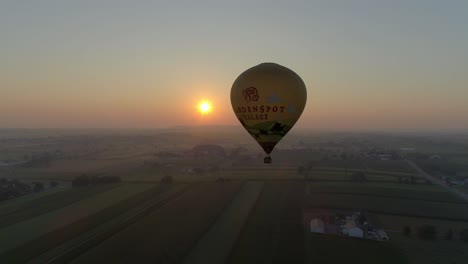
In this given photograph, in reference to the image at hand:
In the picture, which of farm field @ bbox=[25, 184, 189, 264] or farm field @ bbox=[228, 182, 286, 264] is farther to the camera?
farm field @ bbox=[25, 184, 189, 264]

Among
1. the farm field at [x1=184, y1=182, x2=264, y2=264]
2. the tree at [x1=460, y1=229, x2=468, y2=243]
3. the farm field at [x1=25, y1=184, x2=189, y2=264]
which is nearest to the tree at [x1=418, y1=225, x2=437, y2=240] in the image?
the tree at [x1=460, y1=229, x2=468, y2=243]

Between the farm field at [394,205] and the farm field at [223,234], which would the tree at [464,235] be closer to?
the farm field at [394,205]

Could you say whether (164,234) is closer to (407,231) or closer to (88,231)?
(88,231)

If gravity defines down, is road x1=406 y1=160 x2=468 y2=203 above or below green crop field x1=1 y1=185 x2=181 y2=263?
above

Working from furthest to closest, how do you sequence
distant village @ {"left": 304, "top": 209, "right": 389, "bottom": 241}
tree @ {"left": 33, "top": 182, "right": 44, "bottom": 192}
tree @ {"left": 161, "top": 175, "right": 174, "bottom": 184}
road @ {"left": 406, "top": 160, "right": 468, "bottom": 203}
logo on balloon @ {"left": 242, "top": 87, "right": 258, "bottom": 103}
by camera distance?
tree @ {"left": 161, "top": 175, "right": 174, "bottom": 184}
tree @ {"left": 33, "top": 182, "right": 44, "bottom": 192}
road @ {"left": 406, "top": 160, "right": 468, "bottom": 203}
distant village @ {"left": 304, "top": 209, "right": 389, "bottom": 241}
logo on balloon @ {"left": 242, "top": 87, "right": 258, "bottom": 103}

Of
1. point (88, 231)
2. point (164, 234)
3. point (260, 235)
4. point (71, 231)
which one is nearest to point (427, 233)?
point (260, 235)

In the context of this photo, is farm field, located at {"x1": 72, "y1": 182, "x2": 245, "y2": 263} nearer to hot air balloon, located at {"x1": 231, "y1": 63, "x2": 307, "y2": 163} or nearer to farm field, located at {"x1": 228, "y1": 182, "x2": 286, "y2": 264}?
farm field, located at {"x1": 228, "y1": 182, "x2": 286, "y2": 264}

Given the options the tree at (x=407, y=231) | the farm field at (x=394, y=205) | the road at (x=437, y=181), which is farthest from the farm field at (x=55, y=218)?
the road at (x=437, y=181)
